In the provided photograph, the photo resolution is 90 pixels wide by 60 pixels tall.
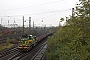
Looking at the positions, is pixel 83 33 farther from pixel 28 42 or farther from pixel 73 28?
pixel 28 42

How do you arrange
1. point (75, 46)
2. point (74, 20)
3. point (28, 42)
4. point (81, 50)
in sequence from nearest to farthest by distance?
point (81, 50), point (75, 46), point (74, 20), point (28, 42)

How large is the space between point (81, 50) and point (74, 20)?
10.2 ft

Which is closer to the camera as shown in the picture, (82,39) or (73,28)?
(82,39)

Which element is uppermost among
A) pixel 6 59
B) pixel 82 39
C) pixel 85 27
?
pixel 85 27

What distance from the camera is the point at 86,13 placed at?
11594mm

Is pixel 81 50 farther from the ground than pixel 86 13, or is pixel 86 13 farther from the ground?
pixel 86 13

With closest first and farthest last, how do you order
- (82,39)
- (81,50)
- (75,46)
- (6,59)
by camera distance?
(81,50) → (75,46) → (82,39) → (6,59)

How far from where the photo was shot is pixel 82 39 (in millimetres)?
11812

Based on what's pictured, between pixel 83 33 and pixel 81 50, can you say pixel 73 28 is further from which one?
pixel 81 50

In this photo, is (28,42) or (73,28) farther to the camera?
(28,42)

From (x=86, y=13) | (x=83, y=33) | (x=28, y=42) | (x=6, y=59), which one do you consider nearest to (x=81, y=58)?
(x=83, y=33)

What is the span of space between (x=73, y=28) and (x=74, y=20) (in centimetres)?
60

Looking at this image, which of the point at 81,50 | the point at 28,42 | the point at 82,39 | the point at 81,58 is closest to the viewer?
the point at 81,58

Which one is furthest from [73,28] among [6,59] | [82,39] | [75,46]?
[6,59]
